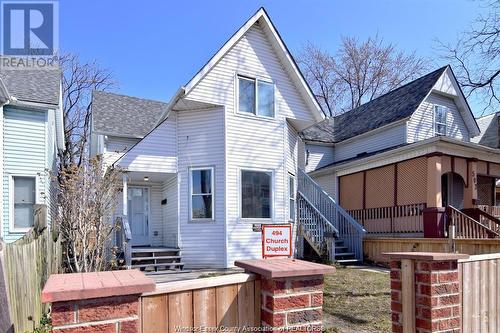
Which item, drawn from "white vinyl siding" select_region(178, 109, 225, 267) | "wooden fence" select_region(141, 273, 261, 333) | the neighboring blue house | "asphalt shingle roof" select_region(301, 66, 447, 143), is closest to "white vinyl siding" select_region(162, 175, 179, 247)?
"white vinyl siding" select_region(178, 109, 225, 267)

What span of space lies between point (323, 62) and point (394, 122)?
17.9 m

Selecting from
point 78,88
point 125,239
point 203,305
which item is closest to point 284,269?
point 203,305

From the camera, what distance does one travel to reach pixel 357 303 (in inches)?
274

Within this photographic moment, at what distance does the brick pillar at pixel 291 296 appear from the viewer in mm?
2455

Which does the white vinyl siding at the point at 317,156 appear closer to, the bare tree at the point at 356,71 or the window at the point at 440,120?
the window at the point at 440,120

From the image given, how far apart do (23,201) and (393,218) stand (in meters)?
12.9

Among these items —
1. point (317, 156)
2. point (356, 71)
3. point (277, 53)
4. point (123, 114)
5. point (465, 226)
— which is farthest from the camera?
point (356, 71)

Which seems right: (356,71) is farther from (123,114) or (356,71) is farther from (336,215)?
(123,114)

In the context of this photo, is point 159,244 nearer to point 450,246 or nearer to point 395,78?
point 450,246

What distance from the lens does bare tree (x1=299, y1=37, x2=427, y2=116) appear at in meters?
31.7

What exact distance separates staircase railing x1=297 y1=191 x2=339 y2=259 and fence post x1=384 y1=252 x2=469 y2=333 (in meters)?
9.40

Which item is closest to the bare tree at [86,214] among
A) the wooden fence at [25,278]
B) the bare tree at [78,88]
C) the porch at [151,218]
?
the wooden fence at [25,278]

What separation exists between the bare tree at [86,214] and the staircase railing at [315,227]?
7.07 m

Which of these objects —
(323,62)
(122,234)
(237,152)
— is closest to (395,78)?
(323,62)
